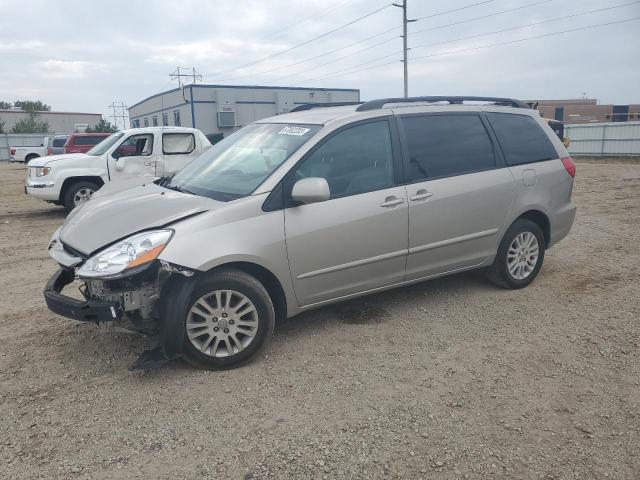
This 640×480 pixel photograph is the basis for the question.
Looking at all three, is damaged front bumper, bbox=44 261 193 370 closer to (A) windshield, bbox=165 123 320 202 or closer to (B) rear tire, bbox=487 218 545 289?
(A) windshield, bbox=165 123 320 202

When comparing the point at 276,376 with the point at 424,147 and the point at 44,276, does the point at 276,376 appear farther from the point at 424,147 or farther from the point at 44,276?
the point at 44,276

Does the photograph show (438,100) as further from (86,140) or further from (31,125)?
(31,125)

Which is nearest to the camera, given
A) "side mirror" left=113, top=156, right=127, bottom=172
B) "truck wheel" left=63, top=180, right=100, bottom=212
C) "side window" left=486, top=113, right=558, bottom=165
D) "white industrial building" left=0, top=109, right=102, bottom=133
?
"side window" left=486, top=113, right=558, bottom=165

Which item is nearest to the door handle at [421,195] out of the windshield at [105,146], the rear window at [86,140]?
the windshield at [105,146]

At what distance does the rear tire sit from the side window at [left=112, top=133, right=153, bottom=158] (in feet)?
24.6

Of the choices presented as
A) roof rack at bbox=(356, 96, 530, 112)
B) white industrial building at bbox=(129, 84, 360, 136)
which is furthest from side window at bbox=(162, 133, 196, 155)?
white industrial building at bbox=(129, 84, 360, 136)

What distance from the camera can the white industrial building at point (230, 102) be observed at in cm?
3528

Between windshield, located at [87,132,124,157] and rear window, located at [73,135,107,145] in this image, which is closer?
windshield, located at [87,132,124,157]

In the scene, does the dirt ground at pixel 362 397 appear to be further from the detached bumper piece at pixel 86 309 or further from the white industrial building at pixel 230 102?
the white industrial building at pixel 230 102

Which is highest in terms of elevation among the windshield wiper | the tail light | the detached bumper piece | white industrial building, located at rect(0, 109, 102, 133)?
white industrial building, located at rect(0, 109, 102, 133)

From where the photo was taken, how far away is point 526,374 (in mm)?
3475

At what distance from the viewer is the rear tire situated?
16.3ft

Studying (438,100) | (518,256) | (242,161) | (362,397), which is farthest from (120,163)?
(362,397)

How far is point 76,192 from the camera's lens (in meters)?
9.96
